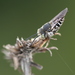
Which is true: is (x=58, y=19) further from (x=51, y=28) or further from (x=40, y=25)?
(x=40, y=25)

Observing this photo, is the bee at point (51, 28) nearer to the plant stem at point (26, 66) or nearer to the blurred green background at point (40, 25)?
the plant stem at point (26, 66)

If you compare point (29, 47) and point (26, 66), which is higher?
point (29, 47)

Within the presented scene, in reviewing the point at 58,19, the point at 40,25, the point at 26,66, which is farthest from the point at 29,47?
the point at 40,25

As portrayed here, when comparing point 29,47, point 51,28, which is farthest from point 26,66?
point 51,28

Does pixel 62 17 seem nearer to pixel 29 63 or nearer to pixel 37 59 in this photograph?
pixel 29 63

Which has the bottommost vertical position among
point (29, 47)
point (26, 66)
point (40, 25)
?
point (26, 66)

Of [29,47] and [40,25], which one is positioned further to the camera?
[40,25]

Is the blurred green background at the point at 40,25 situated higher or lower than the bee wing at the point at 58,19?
higher

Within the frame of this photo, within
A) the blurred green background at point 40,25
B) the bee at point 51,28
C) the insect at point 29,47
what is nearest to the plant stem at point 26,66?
the insect at point 29,47

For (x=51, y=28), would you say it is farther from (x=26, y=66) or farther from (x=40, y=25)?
(x=40, y=25)

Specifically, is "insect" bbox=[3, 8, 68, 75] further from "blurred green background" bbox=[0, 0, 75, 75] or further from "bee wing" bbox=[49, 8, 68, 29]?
"blurred green background" bbox=[0, 0, 75, 75]

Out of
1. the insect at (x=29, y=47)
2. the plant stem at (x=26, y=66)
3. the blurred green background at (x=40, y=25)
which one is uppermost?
the blurred green background at (x=40, y=25)
